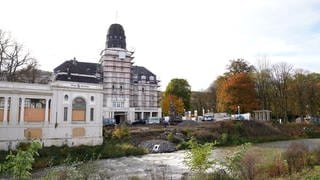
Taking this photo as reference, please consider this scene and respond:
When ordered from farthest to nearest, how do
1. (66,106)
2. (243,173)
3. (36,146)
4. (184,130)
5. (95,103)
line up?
1. (184,130)
2. (95,103)
3. (66,106)
4. (243,173)
5. (36,146)

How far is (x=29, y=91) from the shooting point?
35062 mm

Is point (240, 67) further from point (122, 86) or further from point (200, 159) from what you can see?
point (200, 159)

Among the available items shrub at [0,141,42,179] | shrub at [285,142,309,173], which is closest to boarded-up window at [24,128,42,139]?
Result: shrub at [285,142,309,173]

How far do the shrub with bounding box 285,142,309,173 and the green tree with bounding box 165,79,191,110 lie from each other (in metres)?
63.9

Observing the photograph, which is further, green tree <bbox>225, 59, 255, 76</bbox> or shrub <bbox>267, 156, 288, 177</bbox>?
green tree <bbox>225, 59, 255, 76</bbox>

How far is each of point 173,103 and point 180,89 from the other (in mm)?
7924

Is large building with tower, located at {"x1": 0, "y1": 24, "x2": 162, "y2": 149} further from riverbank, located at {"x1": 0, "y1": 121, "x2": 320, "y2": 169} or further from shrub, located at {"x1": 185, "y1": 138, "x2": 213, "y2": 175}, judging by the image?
shrub, located at {"x1": 185, "y1": 138, "x2": 213, "y2": 175}

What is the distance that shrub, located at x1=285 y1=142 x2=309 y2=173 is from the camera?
18406mm

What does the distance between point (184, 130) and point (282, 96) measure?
24.1m

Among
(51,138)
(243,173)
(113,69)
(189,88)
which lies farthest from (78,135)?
(189,88)

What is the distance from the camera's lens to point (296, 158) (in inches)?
773

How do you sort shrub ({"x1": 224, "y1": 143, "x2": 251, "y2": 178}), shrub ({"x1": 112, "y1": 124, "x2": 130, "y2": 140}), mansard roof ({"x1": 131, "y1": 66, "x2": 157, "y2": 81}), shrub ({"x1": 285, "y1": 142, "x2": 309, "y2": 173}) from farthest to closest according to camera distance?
mansard roof ({"x1": 131, "y1": 66, "x2": 157, "y2": 81}) < shrub ({"x1": 112, "y1": 124, "x2": 130, "y2": 140}) < shrub ({"x1": 285, "y1": 142, "x2": 309, "y2": 173}) < shrub ({"x1": 224, "y1": 143, "x2": 251, "y2": 178})

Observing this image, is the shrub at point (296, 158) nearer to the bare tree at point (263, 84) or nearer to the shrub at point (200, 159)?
the shrub at point (200, 159)

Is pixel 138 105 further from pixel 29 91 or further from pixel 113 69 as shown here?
pixel 29 91
